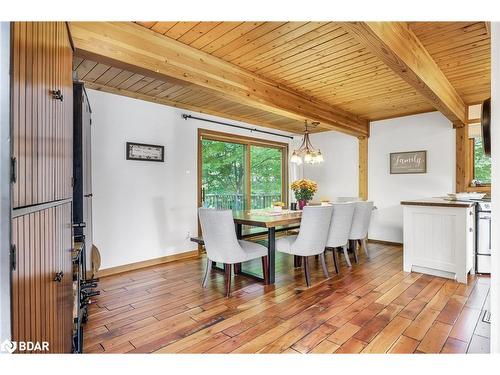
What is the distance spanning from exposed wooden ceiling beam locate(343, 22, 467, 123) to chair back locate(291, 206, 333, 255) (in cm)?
150

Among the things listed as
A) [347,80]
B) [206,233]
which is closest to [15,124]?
[206,233]

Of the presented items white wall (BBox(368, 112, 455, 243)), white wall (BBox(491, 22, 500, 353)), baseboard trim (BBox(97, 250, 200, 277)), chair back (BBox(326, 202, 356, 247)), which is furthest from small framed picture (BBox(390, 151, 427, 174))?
white wall (BBox(491, 22, 500, 353))

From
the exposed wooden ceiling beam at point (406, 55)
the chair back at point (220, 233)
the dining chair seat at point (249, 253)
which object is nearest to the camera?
the exposed wooden ceiling beam at point (406, 55)

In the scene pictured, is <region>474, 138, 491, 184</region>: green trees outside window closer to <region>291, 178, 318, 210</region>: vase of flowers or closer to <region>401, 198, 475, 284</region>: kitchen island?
<region>401, 198, 475, 284</region>: kitchen island

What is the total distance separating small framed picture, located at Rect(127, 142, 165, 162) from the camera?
3.52 meters

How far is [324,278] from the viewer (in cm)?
313

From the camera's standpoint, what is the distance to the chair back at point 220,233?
2.58 meters

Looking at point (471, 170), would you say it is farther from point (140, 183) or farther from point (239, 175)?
point (140, 183)

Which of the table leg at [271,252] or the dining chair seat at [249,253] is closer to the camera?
the dining chair seat at [249,253]

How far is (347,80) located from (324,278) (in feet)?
8.11

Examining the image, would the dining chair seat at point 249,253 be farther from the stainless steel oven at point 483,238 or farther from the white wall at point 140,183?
the stainless steel oven at point 483,238

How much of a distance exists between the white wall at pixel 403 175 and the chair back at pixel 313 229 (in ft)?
8.97

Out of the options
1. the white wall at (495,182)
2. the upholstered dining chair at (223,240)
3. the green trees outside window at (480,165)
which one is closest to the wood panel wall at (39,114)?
the upholstered dining chair at (223,240)

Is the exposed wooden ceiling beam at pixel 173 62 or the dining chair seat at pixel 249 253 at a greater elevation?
the exposed wooden ceiling beam at pixel 173 62
